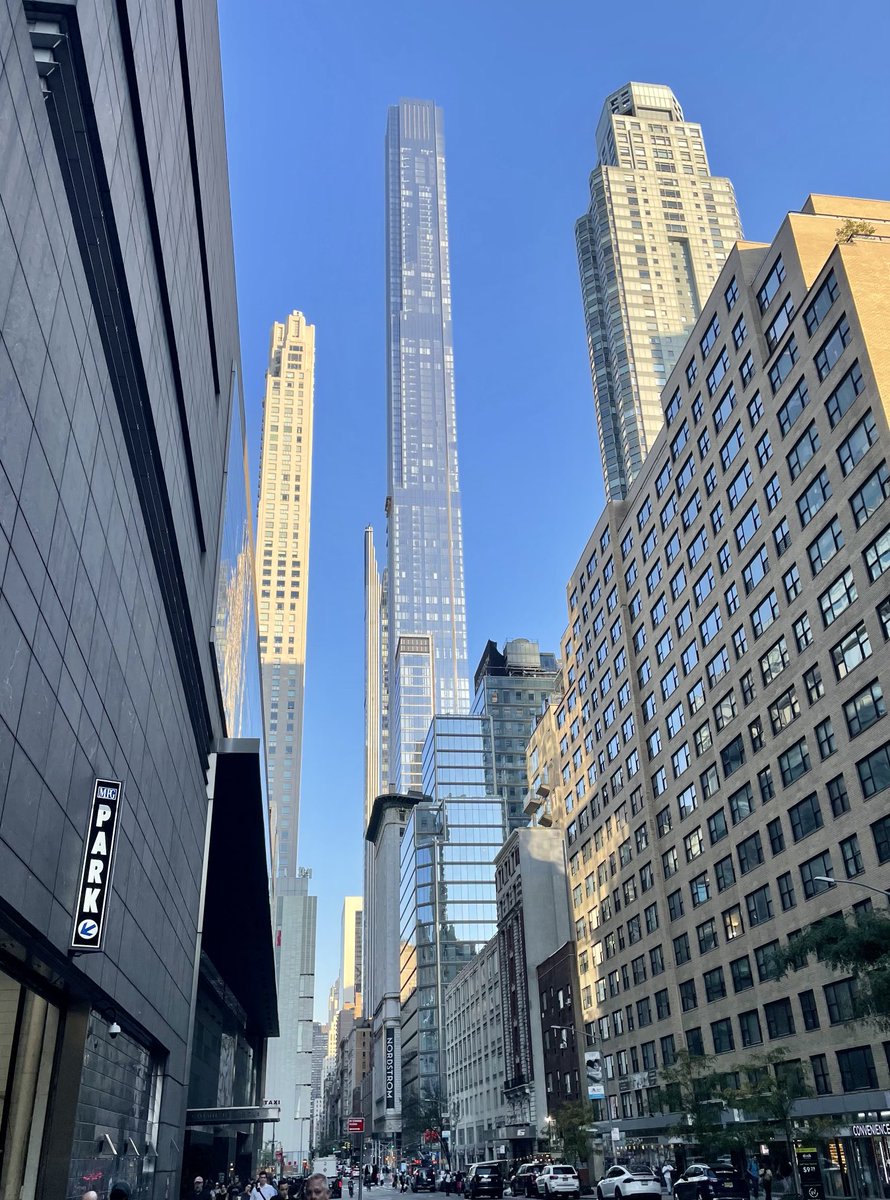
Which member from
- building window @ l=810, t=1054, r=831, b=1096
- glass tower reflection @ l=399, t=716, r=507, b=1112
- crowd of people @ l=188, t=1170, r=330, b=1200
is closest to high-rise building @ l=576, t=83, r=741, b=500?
glass tower reflection @ l=399, t=716, r=507, b=1112

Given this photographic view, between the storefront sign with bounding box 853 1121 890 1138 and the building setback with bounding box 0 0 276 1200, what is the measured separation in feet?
89.6

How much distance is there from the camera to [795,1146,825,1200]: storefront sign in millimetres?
34719

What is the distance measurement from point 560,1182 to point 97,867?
4345 centimetres

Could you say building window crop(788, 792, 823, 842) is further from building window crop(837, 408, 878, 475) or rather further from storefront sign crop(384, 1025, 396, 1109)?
storefront sign crop(384, 1025, 396, 1109)

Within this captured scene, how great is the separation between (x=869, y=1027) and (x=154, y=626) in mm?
35072

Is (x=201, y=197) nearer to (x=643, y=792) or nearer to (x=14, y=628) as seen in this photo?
(x=14, y=628)

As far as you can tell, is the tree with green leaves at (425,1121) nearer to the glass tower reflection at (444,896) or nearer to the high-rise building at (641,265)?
the glass tower reflection at (444,896)

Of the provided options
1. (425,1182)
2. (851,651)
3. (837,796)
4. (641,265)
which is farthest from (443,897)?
(851,651)

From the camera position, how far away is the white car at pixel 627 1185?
41531 mm

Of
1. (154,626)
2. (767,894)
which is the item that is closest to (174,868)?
(154,626)

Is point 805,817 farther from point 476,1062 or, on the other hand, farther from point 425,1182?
point 476,1062

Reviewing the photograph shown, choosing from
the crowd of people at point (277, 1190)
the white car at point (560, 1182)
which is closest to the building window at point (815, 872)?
the white car at point (560, 1182)

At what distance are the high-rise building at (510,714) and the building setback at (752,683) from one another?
79296mm

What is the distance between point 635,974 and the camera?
241 ft
